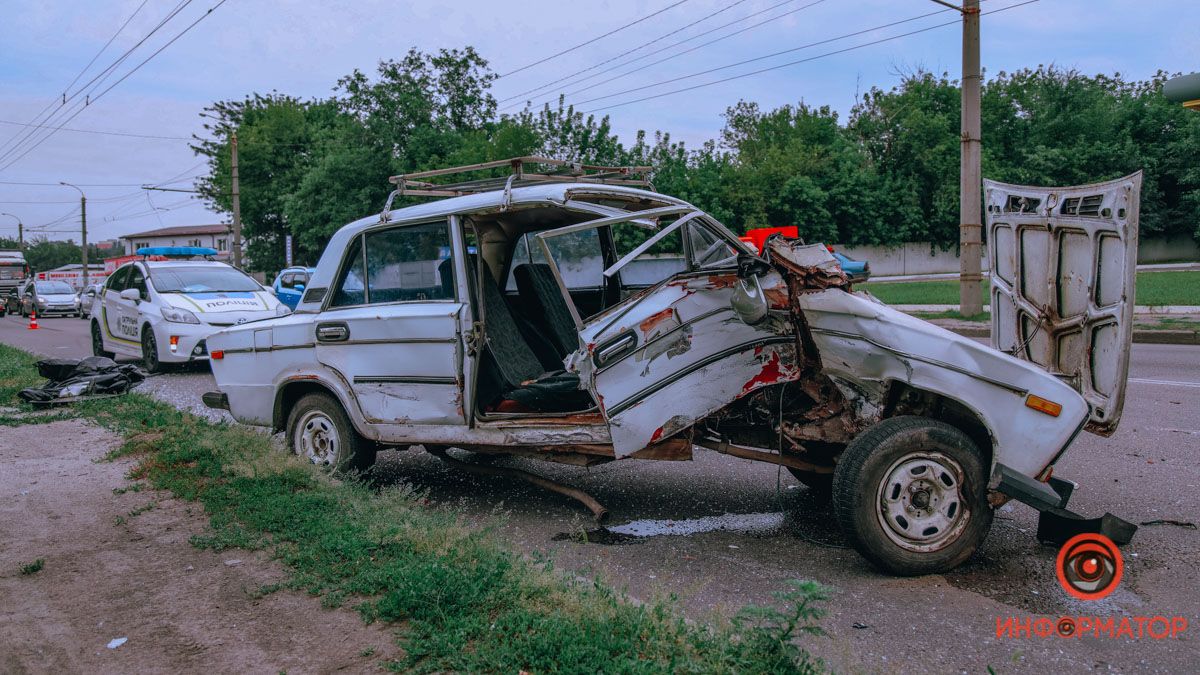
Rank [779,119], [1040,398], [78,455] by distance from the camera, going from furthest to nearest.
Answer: [779,119]
[78,455]
[1040,398]

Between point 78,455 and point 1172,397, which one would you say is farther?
point 1172,397

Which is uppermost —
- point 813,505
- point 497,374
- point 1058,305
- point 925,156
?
point 925,156

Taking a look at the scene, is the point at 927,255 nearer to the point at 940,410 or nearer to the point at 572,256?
the point at 572,256

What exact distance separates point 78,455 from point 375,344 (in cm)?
315

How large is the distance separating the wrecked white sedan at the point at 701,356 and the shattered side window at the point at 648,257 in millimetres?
27

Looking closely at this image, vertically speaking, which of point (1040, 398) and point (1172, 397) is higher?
point (1040, 398)

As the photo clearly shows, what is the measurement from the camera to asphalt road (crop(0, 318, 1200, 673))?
3654 mm

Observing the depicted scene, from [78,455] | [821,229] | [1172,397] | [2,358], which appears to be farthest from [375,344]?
[821,229]

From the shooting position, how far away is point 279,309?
1342 centimetres

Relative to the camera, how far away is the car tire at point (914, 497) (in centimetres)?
431

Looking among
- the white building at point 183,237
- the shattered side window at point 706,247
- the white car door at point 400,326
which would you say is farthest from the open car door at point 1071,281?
the white building at point 183,237

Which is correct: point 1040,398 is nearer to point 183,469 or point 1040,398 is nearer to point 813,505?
point 813,505

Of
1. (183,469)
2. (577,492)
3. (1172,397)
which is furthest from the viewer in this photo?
(1172,397)

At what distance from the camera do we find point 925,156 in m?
44.8
